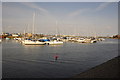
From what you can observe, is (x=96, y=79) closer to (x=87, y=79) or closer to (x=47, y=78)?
(x=87, y=79)

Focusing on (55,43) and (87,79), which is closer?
(87,79)

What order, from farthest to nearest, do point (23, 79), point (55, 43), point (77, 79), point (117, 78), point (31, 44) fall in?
point (55, 43) → point (31, 44) → point (23, 79) → point (77, 79) → point (117, 78)

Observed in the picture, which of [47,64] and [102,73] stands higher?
[102,73]

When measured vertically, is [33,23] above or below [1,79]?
above

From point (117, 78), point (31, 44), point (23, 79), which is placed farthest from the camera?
point (31, 44)

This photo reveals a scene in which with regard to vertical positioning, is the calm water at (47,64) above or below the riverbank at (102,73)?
below

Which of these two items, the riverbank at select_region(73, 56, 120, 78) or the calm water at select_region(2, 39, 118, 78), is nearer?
the riverbank at select_region(73, 56, 120, 78)

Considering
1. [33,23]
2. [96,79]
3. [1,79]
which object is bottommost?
[1,79]

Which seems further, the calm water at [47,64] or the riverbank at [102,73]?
the calm water at [47,64]

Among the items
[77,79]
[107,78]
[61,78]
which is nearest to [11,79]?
[61,78]

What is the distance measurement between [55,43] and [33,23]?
1050 centimetres

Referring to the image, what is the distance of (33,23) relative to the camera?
1978 inches

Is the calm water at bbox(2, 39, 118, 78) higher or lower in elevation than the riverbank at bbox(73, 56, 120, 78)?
lower

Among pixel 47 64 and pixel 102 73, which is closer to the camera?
pixel 102 73
